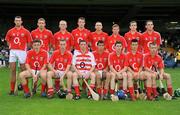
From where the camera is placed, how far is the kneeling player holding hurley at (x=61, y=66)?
389 inches

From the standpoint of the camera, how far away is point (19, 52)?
1097cm

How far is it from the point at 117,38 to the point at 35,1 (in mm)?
19670

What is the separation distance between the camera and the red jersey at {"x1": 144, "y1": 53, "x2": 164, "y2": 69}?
10312 mm

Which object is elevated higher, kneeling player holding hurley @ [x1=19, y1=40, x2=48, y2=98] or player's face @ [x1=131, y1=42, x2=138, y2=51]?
player's face @ [x1=131, y1=42, x2=138, y2=51]

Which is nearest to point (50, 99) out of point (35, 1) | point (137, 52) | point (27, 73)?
point (27, 73)

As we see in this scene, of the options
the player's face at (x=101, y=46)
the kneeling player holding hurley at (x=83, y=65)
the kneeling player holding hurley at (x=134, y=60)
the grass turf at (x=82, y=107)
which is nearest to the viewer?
the grass turf at (x=82, y=107)

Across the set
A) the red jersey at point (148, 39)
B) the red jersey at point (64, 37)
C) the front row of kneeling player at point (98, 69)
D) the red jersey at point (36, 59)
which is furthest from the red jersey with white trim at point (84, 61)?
the red jersey at point (148, 39)

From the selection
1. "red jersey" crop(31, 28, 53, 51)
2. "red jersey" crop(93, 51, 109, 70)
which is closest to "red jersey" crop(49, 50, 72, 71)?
"red jersey" crop(93, 51, 109, 70)

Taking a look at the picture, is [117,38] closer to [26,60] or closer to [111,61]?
[111,61]

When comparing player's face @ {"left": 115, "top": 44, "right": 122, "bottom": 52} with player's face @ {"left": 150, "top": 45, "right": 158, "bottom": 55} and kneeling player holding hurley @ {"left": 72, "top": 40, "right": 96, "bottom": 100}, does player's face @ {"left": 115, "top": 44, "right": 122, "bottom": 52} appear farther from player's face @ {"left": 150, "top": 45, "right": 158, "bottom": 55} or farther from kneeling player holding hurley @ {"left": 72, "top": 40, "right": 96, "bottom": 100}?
player's face @ {"left": 150, "top": 45, "right": 158, "bottom": 55}

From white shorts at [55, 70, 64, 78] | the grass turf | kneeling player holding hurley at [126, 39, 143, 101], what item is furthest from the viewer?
kneeling player holding hurley at [126, 39, 143, 101]

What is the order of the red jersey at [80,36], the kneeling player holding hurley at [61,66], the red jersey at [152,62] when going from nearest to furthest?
the kneeling player holding hurley at [61,66] → the red jersey at [152,62] → the red jersey at [80,36]

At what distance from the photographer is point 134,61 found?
33.9 ft

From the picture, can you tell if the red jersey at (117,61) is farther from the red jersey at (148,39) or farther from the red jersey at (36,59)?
the red jersey at (36,59)
